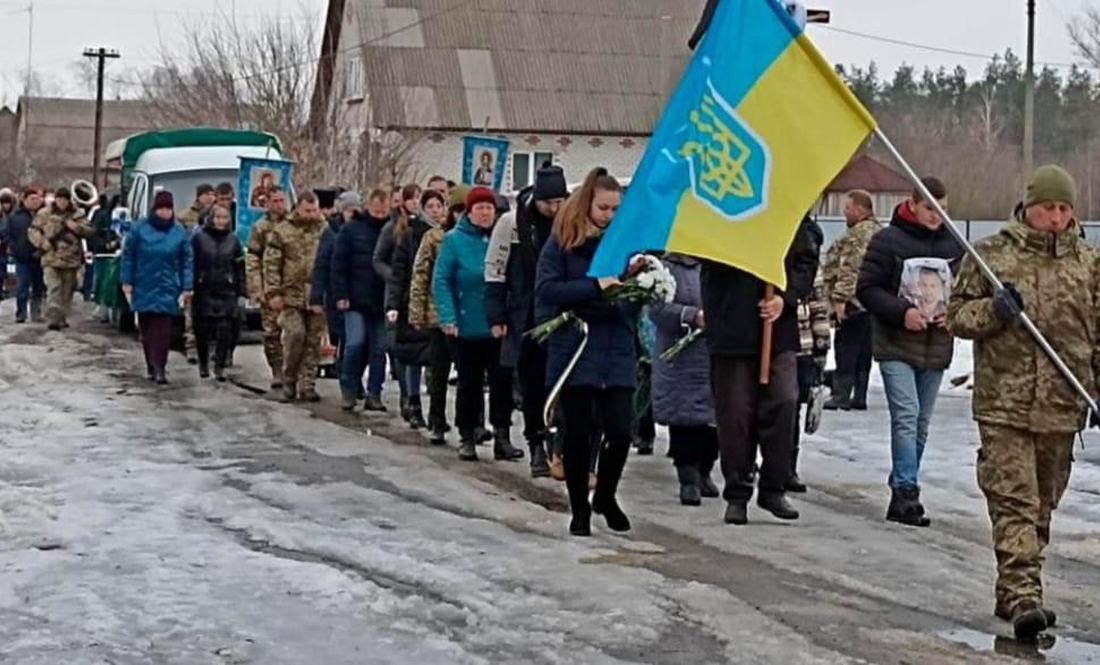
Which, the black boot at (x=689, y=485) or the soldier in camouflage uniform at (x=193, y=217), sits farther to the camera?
the soldier in camouflage uniform at (x=193, y=217)

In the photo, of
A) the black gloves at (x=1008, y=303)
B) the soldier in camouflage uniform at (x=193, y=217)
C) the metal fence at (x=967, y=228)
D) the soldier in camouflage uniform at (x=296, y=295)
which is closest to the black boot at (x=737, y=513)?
the black gloves at (x=1008, y=303)

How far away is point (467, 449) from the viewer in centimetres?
1330

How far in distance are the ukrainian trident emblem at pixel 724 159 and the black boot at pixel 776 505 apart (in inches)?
89.5

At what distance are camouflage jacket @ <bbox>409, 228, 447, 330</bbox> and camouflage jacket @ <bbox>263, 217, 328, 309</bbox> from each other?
2.72 metres

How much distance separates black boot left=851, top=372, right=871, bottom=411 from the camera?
17.5 m

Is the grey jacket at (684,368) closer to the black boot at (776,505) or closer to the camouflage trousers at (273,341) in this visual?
the black boot at (776,505)

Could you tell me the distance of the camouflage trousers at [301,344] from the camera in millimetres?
16984

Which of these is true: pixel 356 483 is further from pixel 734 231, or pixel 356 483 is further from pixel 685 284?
pixel 734 231

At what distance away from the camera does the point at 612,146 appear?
55.0 m

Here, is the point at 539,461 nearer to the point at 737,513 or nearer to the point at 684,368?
the point at 684,368

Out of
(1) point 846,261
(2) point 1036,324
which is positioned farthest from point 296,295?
(2) point 1036,324

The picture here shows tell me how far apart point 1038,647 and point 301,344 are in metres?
10.1

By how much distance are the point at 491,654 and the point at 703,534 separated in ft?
9.74

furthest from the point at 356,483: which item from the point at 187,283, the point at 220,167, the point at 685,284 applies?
the point at 220,167
